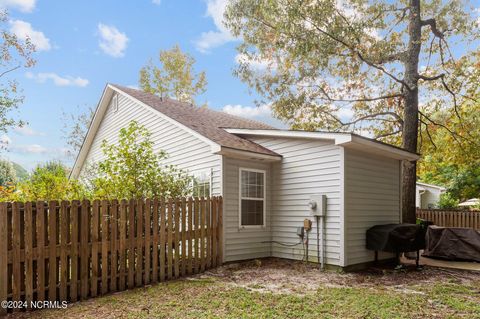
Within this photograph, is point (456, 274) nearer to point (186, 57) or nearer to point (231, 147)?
point (231, 147)

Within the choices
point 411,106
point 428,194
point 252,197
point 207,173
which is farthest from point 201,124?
point 428,194

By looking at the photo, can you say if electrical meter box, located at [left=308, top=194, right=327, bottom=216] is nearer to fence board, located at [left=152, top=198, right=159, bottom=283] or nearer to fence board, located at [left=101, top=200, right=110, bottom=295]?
fence board, located at [left=152, top=198, right=159, bottom=283]

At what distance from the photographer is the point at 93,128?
1506cm

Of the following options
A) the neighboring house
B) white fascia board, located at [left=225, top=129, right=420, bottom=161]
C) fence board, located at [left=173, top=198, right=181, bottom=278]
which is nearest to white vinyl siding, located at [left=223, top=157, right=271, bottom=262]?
white fascia board, located at [left=225, top=129, right=420, bottom=161]

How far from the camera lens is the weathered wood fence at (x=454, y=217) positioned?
49.3 ft

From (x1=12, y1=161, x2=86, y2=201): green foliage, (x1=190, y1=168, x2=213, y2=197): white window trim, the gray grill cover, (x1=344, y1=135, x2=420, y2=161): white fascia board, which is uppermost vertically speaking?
(x1=344, y1=135, x2=420, y2=161): white fascia board

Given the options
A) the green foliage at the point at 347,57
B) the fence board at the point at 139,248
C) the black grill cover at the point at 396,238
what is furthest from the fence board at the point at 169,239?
the green foliage at the point at 347,57

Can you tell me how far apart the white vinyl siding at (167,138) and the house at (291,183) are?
29 millimetres

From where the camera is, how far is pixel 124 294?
5.92m

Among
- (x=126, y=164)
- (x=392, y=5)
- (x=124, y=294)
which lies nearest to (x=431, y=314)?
(x=124, y=294)

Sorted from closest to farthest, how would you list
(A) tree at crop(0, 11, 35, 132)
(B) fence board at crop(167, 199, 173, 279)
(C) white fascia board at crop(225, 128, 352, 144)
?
1. (B) fence board at crop(167, 199, 173, 279)
2. (C) white fascia board at crop(225, 128, 352, 144)
3. (A) tree at crop(0, 11, 35, 132)

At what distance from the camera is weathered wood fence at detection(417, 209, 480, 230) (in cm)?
1502

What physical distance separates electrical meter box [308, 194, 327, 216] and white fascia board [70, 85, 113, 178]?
9.17 m

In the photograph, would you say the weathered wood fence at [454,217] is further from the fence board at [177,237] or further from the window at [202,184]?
the fence board at [177,237]
